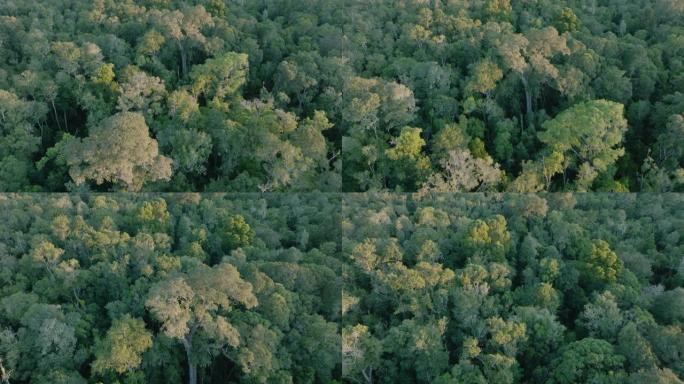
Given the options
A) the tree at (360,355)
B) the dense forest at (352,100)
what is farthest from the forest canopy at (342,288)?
the dense forest at (352,100)

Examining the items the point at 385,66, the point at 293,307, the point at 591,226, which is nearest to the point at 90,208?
the point at 293,307

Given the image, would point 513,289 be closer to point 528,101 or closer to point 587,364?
point 587,364

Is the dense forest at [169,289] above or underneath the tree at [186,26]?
underneath

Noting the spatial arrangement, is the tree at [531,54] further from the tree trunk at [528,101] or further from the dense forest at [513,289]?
the dense forest at [513,289]

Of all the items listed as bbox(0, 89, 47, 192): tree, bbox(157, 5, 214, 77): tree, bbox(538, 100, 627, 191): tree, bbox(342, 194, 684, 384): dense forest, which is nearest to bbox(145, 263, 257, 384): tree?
bbox(342, 194, 684, 384): dense forest

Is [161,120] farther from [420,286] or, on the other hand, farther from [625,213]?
[625,213]
